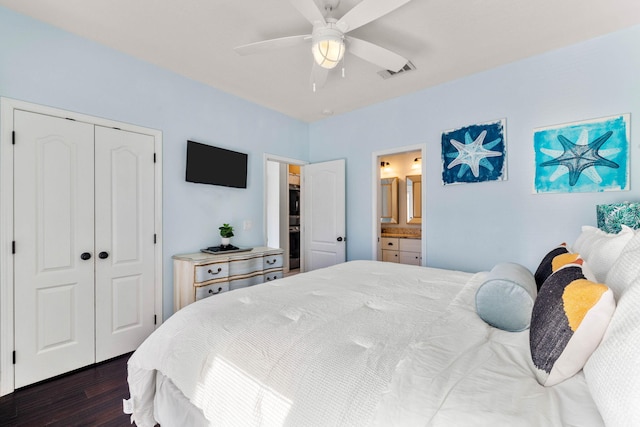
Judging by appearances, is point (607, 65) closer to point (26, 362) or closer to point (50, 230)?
point (50, 230)

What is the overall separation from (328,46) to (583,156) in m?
2.40

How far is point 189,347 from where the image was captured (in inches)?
46.8

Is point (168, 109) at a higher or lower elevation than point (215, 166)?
higher

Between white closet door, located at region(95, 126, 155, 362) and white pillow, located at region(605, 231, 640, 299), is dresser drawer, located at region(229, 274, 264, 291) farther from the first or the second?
white pillow, located at region(605, 231, 640, 299)

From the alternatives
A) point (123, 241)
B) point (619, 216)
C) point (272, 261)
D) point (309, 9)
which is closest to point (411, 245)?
point (272, 261)

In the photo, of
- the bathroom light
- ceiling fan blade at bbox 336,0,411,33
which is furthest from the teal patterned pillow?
the bathroom light

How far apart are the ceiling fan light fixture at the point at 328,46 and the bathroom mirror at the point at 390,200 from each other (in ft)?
12.2

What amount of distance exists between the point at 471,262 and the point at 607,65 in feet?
6.75

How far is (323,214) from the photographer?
4207 millimetres

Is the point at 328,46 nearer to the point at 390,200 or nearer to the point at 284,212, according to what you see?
the point at 284,212

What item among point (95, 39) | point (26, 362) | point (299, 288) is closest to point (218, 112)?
point (95, 39)

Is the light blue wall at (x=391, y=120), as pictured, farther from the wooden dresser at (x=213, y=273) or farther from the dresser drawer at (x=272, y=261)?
the dresser drawer at (x=272, y=261)

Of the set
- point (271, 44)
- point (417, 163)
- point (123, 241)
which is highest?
point (271, 44)

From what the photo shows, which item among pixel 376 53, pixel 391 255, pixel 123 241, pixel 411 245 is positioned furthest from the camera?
pixel 391 255
